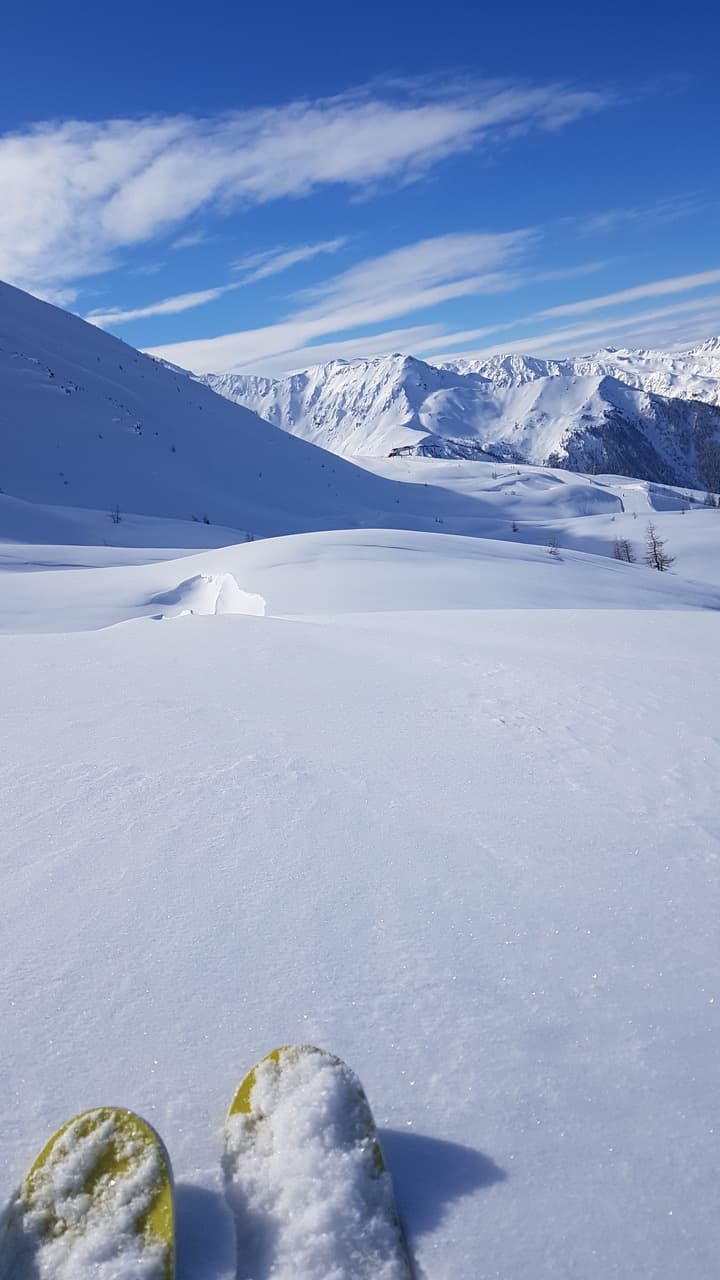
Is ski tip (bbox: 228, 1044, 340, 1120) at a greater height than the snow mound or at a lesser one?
lesser

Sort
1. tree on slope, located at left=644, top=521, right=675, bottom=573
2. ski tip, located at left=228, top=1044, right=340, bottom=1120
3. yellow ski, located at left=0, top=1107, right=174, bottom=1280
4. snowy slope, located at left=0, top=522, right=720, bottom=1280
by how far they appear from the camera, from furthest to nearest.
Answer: tree on slope, located at left=644, top=521, right=675, bottom=573 < ski tip, located at left=228, top=1044, right=340, bottom=1120 < snowy slope, located at left=0, top=522, right=720, bottom=1280 < yellow ski, located at left=0, top=1107, right=174, bottom=1280

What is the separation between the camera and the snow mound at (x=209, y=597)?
10.3 metres

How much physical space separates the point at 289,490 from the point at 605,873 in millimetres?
33698

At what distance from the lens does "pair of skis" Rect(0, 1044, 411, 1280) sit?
141 cm

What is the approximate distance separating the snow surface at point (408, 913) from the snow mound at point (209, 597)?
416 cm

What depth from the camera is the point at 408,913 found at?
7.87 ft

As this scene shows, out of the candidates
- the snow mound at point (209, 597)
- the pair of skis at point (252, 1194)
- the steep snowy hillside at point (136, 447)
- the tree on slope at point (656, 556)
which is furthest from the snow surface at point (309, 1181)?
the steep snowy hillside at point (136, 447)

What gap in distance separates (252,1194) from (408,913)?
3.23 ft

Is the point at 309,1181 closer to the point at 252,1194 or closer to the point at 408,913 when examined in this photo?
the point at 252,1194

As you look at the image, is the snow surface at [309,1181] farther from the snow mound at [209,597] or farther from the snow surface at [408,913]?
the snow mound at [209,597]

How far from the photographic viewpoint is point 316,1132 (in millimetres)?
1637

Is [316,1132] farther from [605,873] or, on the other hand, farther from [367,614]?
[367,614]

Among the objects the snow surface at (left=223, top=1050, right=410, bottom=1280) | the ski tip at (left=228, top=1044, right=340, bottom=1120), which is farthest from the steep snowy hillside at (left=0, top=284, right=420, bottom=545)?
the snow surface at (left=223, top=1050, right=410, bottom=1280)

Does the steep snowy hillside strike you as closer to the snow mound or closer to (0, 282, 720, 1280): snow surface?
the snow mound
